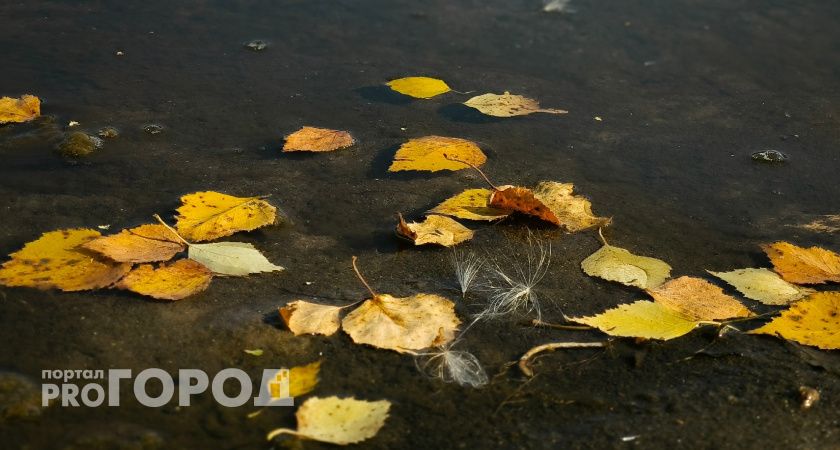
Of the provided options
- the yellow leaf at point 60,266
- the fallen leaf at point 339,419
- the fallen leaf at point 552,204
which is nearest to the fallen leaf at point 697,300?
the fallen leaf at point 552,204

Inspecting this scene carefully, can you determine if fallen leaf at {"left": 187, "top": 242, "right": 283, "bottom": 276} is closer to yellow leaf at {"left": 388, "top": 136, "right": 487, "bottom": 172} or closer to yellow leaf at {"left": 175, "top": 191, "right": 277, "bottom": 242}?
yellow leaf at {"left": 175, "top": 191, "right": 277, "bottom": 242}

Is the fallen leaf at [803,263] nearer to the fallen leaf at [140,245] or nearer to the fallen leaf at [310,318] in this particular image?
the fallen leaf at [310,318]

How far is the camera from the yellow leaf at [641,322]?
187 centimetres

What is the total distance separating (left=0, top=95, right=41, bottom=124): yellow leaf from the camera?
276 cm

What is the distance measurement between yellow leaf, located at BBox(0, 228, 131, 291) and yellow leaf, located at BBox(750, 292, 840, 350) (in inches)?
59.7

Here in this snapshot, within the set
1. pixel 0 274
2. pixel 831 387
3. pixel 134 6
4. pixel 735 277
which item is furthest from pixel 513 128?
pixel 134 6

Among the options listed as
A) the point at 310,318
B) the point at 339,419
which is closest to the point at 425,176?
the point at 310,318

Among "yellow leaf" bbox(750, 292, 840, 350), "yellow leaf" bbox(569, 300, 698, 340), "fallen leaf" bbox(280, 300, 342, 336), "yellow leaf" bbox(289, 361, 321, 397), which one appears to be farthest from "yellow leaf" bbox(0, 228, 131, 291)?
"yellow leaf" bbox(750, 292, 840, 350)

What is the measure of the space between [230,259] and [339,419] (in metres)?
0.64

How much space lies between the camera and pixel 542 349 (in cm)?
182

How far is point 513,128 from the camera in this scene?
295 cm

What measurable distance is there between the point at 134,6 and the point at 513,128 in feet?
6.49

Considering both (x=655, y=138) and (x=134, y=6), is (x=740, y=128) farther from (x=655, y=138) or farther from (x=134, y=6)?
(x=134, y=6)

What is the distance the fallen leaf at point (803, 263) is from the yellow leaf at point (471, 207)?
720mm
